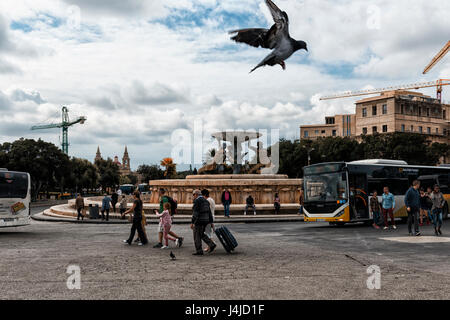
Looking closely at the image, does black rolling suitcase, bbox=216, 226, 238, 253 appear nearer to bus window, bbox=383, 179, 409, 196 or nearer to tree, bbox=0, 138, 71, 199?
bus window, bbox=383, 179, 409, 196

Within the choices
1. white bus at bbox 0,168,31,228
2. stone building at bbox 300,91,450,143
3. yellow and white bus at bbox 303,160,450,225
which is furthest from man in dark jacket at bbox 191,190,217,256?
stone building at bbox 300,91,450,143

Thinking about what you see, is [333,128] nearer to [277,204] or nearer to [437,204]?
[277,204]

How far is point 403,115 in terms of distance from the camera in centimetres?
9250

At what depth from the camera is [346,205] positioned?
17.7 metres

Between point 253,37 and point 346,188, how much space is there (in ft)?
26.3

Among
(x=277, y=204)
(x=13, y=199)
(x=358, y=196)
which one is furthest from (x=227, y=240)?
(x=277, y=204)

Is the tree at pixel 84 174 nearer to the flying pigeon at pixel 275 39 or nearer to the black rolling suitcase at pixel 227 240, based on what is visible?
the flying pigeon at pixel 275 39

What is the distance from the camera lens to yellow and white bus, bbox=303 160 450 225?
17.9m

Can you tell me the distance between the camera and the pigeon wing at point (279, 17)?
37.8 feet

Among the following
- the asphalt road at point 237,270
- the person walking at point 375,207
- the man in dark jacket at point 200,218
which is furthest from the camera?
the person walking at point 375,207

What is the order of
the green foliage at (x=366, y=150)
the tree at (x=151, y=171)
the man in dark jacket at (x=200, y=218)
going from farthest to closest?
1. the tree at (x=151, y=171)
2. the green foliage at (x=366, y=150)
3. the man in dark jacket at (x=200, y=218)

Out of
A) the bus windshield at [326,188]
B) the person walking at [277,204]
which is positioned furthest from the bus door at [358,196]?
the person walking at [277,204]

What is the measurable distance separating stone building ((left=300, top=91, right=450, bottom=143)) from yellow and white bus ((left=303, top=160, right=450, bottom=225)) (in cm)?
7520
